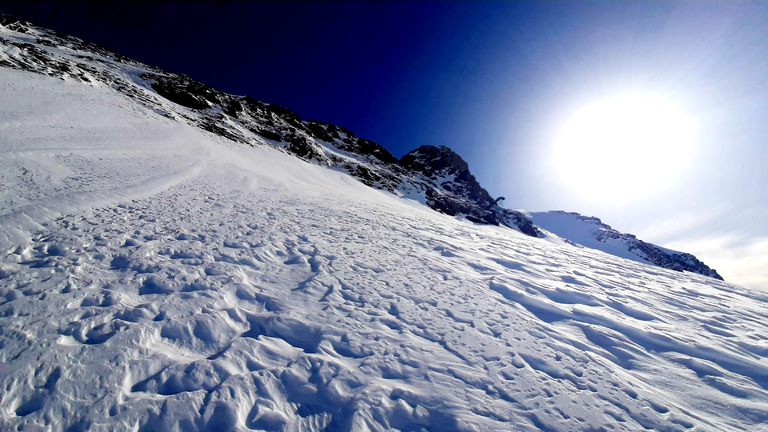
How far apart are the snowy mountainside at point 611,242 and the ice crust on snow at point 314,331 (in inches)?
5470

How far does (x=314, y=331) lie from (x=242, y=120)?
4936 centimetres

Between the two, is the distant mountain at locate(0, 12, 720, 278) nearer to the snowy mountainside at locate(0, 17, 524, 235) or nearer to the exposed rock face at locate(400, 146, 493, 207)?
the snowy mountainside at locate(0, 17, 524, 235)

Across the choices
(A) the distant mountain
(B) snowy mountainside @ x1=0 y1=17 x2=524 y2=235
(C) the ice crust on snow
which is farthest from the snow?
(A) the distant mountain

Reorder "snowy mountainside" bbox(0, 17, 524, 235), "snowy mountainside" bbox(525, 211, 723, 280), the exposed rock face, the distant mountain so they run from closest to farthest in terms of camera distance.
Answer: "snowy mountainside" bbox(0, 17, 524, 235) < the distant mountain < the exposed rock face < "snowy mountainside" bbox(525, 211, 723, 280)

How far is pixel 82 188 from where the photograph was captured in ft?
30.2

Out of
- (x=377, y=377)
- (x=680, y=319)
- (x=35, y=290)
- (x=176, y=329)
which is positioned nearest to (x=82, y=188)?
(x=35, y=290)

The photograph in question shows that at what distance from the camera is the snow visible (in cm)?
332

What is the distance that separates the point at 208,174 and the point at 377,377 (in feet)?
54.4

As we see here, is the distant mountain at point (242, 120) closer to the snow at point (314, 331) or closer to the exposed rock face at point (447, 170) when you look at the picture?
the exposed rock face at point (447, 170)

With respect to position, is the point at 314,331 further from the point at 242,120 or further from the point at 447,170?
the point at 447,170

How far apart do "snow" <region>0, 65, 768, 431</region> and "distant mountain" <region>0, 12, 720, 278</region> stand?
25.1m

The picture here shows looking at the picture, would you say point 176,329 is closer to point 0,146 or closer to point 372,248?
point 372,248

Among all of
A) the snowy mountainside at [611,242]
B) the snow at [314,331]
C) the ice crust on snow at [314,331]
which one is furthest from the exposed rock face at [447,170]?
the ice crust on snow at [314,331]

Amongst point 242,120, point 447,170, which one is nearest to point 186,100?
point 242,120
